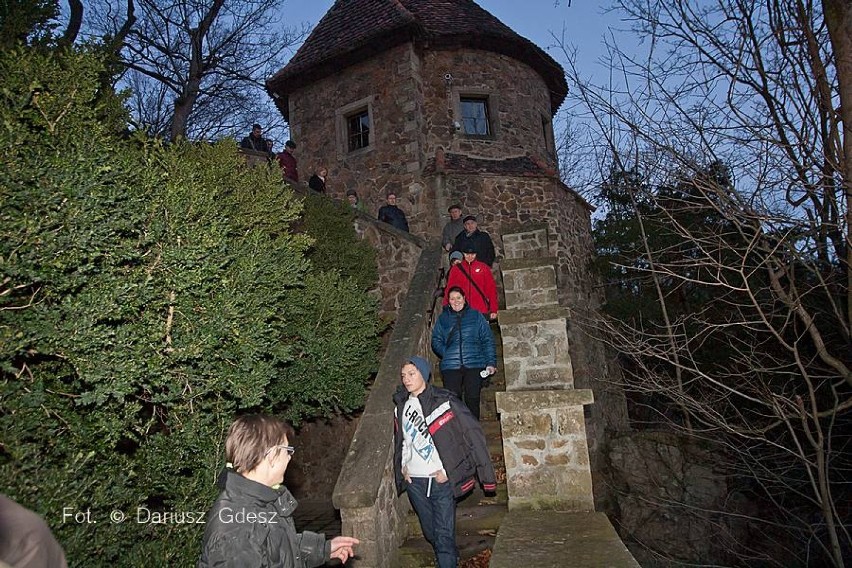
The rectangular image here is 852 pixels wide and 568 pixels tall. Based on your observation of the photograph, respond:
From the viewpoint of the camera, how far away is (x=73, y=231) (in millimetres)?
2891

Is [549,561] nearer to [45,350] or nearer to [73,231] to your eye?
[45,350]

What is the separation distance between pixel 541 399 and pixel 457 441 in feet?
3.02

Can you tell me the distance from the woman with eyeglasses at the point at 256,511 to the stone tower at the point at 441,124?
9.86 m

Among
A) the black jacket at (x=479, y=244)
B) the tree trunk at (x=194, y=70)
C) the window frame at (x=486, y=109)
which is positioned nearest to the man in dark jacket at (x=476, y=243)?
the black jacket at (x=479, y=244)

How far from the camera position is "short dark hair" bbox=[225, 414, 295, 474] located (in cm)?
228

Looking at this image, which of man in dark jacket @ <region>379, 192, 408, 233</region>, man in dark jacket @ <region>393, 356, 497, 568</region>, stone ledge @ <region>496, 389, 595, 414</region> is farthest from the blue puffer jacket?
man in dark jacket @ <region>379, 192, 408, 233</region>

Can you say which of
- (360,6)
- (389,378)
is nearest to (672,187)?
(389,378)

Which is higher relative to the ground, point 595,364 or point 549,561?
point 595,364

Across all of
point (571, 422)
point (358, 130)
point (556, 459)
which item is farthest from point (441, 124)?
point (556, 459)

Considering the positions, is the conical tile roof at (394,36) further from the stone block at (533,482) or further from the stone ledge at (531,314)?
the stone block at (533,482)

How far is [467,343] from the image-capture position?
5.42m

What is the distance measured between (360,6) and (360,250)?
9887 millimetres

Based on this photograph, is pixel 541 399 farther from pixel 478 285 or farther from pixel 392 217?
pixel 392 217

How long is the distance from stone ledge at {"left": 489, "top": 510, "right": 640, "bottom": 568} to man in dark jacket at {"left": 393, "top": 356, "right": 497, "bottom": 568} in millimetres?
386
